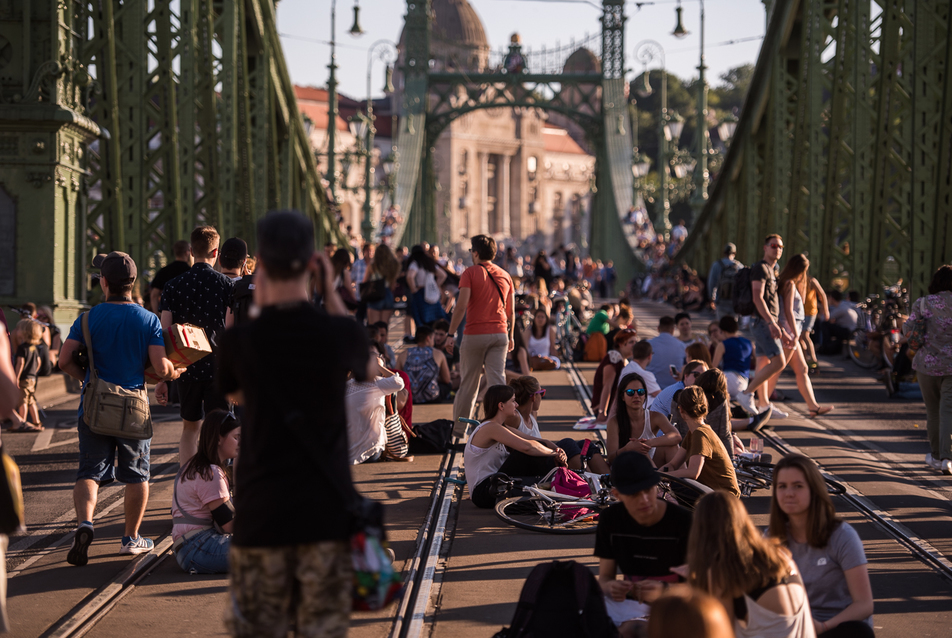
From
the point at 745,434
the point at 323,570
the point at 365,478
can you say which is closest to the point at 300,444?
the point at 323,570

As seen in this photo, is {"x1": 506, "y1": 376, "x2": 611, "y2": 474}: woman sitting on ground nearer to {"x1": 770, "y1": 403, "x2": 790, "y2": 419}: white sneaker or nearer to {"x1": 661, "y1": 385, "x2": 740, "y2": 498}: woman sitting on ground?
{"x1": 661, "y1": 385, "x2": 740, "y2": 498}: woman sitting on ground

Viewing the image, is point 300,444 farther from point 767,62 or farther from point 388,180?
point 388,180

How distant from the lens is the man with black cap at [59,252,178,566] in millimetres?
6082

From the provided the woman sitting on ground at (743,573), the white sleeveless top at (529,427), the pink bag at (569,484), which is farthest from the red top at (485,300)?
the woman sitting on ground at (743,573)

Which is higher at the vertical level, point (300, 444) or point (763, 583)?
point (300, 444)

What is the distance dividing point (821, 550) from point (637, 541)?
72 cm

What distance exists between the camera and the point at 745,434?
10.6 m

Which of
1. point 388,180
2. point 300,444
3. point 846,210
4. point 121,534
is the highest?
point 388,180

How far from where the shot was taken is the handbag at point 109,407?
238 inches

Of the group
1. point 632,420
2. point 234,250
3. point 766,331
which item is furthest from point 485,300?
point 766,331

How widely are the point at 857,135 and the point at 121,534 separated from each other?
1305 cm

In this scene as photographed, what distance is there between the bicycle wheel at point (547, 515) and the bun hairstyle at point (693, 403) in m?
0.91

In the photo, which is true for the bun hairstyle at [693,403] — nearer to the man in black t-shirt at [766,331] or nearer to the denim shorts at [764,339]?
the man in black t-shirt at [766,331]

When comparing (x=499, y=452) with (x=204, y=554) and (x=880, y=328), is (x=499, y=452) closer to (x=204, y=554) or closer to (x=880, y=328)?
(x=204, y=554)
